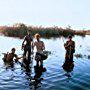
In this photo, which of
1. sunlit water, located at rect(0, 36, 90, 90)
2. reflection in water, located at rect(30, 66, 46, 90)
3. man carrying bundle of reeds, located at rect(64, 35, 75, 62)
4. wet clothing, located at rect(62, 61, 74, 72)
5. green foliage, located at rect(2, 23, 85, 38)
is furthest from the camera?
green foliage, located at rect(2, 23, 85, 38)

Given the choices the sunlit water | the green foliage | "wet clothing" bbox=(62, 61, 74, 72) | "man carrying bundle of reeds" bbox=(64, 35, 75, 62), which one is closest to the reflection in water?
the sunlit water

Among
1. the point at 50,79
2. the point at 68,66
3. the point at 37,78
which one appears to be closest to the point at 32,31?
the point at 68,66

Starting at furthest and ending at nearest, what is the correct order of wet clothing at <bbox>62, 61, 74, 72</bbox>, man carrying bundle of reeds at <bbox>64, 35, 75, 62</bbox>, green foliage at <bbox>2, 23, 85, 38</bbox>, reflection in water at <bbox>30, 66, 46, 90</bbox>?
green foliage at <bbox>2, 23, 85, 38</bbox>
man carrying bundle of reeds at <bbox>64, 35, 75, 62</bbox>
wet clothing at <bbox>62, 61, 74, 72</bbox>
reflection in water at <bbox>30, 66, 46, 90</bbox>

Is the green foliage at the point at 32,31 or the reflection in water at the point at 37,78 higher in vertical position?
the green foliage at the point at 32,31

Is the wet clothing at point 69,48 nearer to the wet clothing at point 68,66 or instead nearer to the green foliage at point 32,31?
the wet clothing at point 68,66

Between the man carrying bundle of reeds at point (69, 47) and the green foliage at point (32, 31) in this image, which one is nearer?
the man carrying bundle of reeds at point (69, 47)

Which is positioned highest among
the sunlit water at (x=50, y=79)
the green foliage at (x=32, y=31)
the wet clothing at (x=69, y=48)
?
the green foliage at (x=32, y=31)

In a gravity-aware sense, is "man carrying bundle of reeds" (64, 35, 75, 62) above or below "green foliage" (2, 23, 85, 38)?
below

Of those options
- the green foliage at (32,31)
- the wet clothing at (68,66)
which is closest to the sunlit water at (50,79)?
the wet clothing at (68,66)

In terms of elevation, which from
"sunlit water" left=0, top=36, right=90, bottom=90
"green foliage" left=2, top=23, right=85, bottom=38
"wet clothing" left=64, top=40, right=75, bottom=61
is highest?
"green foliage" left=2, top=23, right=85, bottom=38

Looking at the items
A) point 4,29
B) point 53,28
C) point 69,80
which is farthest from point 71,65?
point 53,28

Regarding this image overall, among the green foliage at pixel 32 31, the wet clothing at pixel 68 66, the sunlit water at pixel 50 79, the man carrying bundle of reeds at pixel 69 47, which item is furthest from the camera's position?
the green foliage at pixel 32 31

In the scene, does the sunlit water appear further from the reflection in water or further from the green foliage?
the green foliage

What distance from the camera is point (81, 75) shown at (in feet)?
57.3
